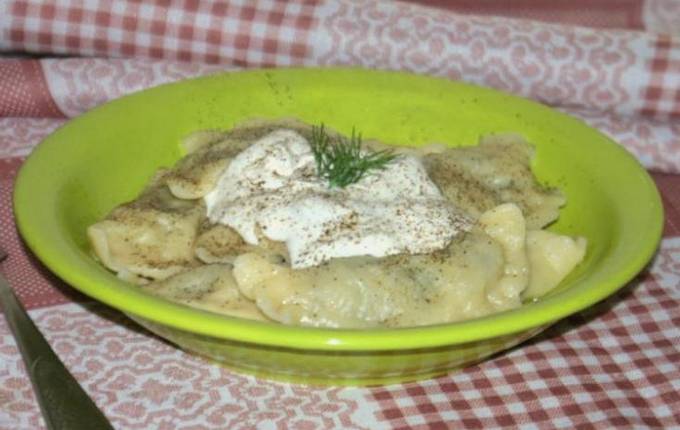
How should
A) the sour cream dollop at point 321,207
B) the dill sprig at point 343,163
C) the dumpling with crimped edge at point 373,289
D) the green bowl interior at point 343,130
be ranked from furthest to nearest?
the dill sprig at point 343,163 < the sour cream dollop at point 321,207 < the dumpling with crimped edge at point 373,289 < the green bowl interior at point 343,130

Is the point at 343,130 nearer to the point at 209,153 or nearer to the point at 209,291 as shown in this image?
the point at 209,153

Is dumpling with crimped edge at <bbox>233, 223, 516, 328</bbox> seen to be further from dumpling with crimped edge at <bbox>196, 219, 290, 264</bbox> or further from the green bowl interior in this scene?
the green bowl interior

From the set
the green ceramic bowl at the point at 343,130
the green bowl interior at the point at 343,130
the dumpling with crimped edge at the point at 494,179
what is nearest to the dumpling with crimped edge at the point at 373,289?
the green ceramic bowl at the point at 343,130

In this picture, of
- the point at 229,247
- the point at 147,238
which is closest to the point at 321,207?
the point at 229,247

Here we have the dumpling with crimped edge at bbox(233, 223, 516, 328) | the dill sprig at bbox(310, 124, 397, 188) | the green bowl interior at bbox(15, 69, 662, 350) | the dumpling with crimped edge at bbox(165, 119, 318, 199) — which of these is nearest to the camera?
the green bowl interior at bbox(15, 69, 662, 350)

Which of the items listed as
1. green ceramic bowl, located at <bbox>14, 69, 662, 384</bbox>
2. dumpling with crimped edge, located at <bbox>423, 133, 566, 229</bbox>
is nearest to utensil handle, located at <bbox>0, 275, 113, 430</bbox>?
green ceramic bowl, located at <bbox>14, 69, 662, 384</bbox>

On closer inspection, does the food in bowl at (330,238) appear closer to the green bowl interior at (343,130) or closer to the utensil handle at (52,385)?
the green bowl interior at (343,130)
